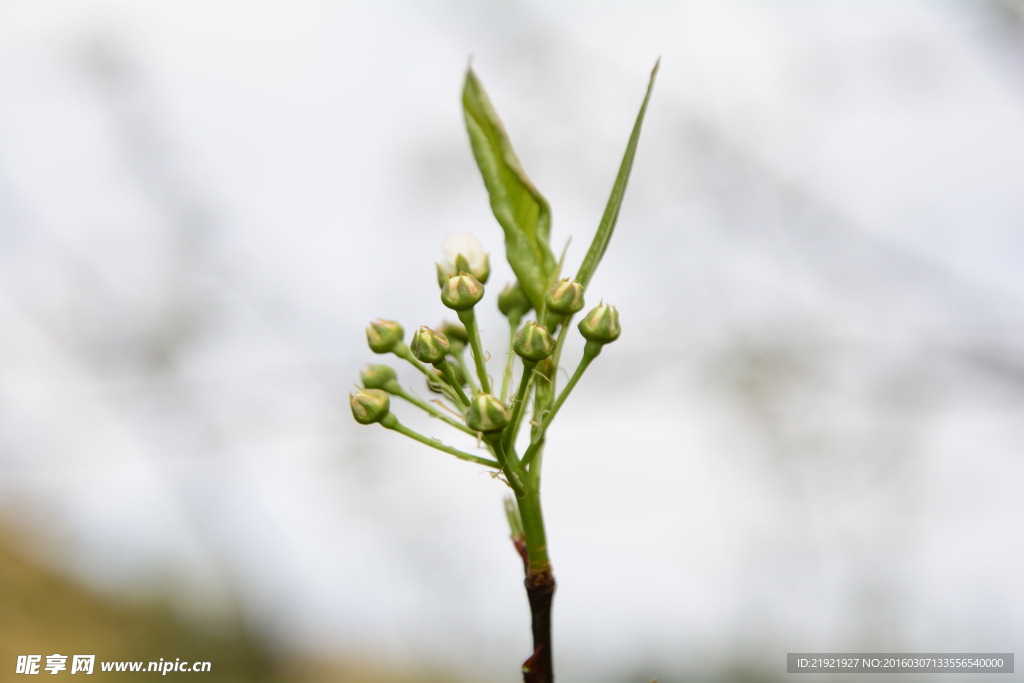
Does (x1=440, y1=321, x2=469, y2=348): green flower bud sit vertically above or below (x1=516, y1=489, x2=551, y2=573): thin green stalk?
above

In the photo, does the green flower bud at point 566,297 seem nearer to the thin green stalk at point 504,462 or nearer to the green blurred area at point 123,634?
the thin green stalk at point 504,462

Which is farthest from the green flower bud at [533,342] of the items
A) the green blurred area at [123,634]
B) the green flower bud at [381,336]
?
the green blurred area at [123,634]

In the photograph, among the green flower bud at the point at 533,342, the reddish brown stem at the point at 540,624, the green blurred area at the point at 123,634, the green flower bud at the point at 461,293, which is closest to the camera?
the reddish brown stem at the point at 540,624

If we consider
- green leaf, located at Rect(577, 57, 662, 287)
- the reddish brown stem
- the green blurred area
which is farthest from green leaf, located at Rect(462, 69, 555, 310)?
the green blurred area

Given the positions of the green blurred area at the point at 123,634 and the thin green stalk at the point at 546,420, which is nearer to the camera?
the thin green stalk at the point at 546,420

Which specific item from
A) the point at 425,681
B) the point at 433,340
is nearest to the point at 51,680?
the point at 425,681

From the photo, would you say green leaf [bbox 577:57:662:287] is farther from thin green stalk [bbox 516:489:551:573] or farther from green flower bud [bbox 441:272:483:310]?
thin green stalk [bbox 516:489:551:573]
